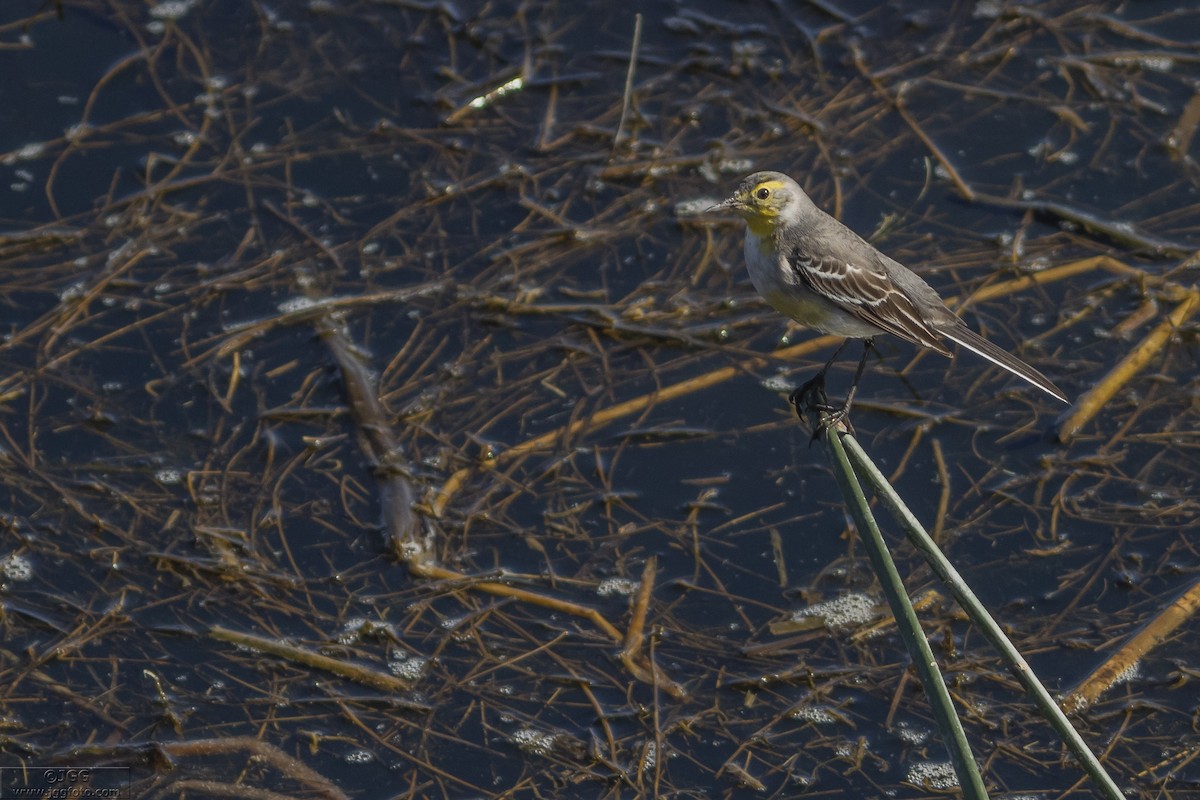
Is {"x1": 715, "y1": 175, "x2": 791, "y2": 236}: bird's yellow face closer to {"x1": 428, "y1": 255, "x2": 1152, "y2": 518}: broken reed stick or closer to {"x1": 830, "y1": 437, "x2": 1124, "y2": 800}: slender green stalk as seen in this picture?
{"x1": 428, "y1": 255, "x2": 1152, "y2": 518}: broken reed stick

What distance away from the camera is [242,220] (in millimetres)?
7023

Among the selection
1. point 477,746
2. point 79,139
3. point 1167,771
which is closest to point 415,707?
point 477,746

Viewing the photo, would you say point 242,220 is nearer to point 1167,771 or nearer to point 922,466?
point 922,466

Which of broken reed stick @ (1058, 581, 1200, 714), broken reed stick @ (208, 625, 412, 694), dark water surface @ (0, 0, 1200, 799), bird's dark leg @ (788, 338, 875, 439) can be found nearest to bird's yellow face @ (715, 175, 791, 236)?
bird's dark leg @ (788, 338, 875, 439)

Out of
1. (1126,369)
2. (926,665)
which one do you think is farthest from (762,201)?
(926,665)

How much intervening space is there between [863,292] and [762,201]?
528mm

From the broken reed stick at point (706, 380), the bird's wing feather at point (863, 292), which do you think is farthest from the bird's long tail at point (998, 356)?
the broken reed stick at point (706, 380)

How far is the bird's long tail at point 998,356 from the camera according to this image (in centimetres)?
485

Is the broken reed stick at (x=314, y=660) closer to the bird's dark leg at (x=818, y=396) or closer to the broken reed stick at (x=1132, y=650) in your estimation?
the bird's dark leg at (x=818, y=396)

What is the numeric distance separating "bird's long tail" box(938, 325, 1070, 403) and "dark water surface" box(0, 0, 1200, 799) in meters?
0.94

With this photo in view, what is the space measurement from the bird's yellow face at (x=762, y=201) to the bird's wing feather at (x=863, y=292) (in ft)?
0.61

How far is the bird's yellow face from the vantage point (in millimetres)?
5371

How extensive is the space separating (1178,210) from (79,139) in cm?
554

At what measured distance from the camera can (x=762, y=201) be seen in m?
5.38
